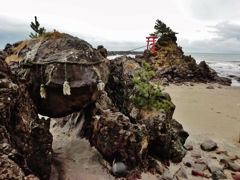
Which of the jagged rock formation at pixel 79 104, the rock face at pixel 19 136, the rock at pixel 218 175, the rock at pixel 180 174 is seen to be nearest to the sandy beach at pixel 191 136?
the rock at pixel 180 174

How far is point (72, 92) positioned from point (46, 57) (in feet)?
3.46

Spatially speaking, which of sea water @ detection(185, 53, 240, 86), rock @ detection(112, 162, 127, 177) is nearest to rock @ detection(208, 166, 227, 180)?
rock @ detection(112, 162, 127, 177)

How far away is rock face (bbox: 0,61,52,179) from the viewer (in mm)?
2766

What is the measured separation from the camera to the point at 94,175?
4695 mm

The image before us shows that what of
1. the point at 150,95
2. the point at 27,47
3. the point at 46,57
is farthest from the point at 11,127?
the point at 150,95

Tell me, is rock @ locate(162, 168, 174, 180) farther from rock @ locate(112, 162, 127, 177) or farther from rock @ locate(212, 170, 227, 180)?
rock @ locate(212, 170, 227, 180)

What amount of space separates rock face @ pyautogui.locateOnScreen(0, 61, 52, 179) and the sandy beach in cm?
73

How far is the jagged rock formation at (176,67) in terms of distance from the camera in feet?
84.2

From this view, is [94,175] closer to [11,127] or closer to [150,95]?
[11,127]

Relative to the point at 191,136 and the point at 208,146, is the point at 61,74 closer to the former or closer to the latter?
the point at 208,146

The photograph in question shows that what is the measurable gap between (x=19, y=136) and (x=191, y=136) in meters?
7.84

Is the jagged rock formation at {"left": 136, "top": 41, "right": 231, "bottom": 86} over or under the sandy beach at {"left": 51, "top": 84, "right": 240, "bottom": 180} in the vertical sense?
over

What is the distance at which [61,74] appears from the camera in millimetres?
4508

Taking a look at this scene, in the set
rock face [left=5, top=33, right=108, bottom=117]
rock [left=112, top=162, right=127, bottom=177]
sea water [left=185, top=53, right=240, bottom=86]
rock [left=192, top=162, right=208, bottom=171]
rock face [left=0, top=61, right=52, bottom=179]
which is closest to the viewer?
rock face [left=0, top=61, right=52, bottom=179]
